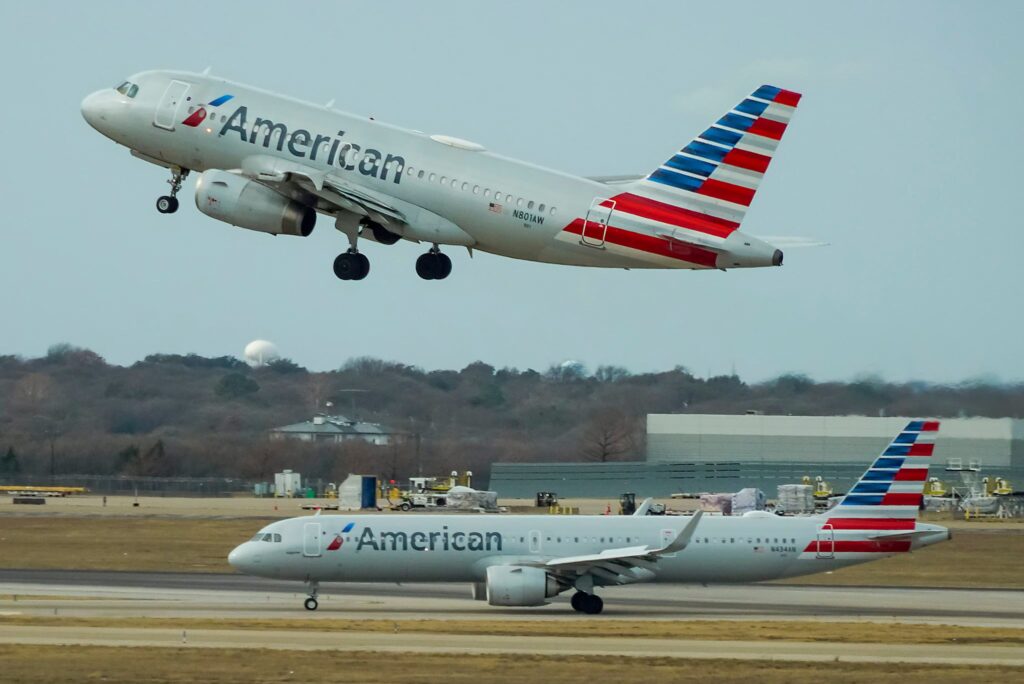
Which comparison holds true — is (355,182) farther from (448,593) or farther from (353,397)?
(353,397)

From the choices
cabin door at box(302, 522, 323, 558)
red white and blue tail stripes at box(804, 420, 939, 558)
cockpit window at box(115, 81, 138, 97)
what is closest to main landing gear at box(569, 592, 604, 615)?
red white and blue tail stripes at box(804, 420, 939, 558)

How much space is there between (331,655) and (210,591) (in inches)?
1200

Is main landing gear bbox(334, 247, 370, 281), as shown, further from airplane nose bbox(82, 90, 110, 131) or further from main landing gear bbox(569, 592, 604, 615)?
main landing gear bbox(569, 592, 604, 615)

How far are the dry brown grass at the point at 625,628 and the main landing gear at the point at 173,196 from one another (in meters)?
14.3

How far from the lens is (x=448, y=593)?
76875mm

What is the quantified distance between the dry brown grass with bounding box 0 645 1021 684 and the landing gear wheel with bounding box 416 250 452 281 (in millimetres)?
11565

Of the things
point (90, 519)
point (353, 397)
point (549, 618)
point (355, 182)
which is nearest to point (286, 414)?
point (353, 397)

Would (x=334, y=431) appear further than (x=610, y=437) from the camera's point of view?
Yes

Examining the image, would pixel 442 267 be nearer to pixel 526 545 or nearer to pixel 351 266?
pixel 351 266

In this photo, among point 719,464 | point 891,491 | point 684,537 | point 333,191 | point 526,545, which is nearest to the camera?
point 333,191

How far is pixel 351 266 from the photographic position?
164 feet

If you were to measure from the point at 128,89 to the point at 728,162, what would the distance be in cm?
2141

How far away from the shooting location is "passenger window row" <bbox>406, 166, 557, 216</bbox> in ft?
154

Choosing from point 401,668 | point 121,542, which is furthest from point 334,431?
point 401,668
